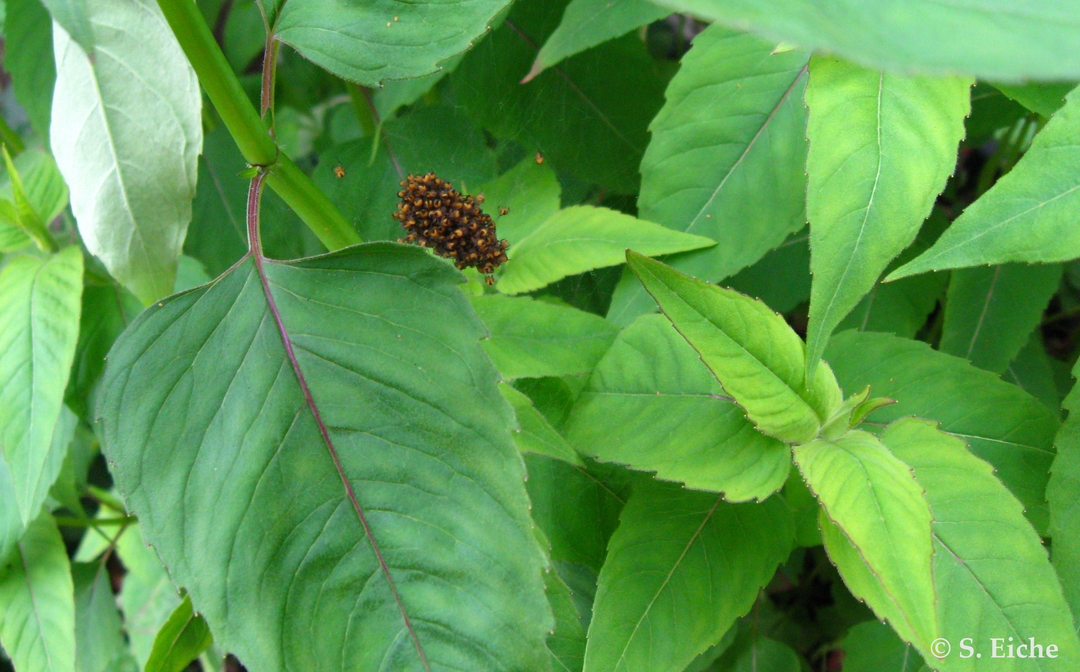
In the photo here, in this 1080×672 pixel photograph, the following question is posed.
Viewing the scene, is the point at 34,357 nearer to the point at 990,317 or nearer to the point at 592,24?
the point at 592,24

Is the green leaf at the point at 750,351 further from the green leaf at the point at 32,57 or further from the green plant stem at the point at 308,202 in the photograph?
the green leaf at the point at 32,57

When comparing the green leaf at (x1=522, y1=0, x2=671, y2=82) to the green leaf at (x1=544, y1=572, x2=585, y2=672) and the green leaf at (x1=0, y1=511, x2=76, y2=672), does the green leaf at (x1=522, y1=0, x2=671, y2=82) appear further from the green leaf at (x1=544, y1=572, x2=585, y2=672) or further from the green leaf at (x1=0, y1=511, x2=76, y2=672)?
the green leaf at (x1=0, y1=511, x2=76, y2=672)

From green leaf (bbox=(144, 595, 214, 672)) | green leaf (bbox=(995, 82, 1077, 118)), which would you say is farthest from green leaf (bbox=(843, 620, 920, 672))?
green leaf (bbox=(144, 595, 214, 672))

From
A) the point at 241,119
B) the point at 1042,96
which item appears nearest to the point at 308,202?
the point at 241,119

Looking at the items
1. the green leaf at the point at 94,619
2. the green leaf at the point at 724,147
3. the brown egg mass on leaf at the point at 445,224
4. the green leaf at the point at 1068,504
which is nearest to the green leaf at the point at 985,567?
the green leaf at the point at 1068,504

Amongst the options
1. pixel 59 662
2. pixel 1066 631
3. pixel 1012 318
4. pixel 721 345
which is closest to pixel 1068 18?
pixel 721 345

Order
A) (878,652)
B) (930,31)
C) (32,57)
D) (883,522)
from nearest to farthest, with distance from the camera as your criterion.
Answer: (930,31) → (883,522) → (878,652) → (32,57)
